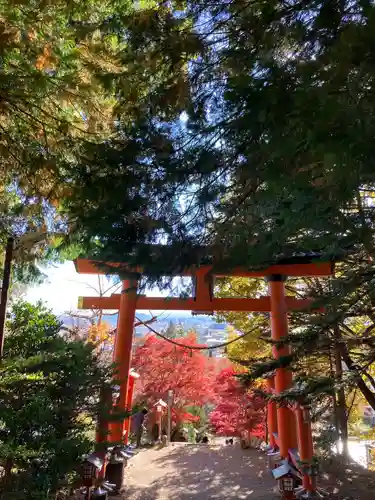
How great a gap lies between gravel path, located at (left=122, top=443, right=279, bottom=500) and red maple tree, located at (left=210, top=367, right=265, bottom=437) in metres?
0.64

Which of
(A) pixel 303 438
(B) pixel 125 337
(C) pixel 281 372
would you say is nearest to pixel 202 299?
(B) pixel 125 337

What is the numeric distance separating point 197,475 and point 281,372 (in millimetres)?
2727

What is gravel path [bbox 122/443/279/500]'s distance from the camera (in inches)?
210

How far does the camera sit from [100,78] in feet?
6.95

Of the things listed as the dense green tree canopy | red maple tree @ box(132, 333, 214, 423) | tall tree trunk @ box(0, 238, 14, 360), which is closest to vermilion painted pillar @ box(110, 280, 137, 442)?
tall tree trunk @ box(0, 238, 14, 360)

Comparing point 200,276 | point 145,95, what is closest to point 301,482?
point 200,276

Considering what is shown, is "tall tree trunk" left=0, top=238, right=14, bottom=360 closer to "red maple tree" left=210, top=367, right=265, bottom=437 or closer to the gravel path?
the gravel path

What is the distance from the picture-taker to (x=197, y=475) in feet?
21.2

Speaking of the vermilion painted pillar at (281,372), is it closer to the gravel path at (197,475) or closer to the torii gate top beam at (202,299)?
the torii gate top beam at (202,299)

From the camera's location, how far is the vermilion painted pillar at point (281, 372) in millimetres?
5090

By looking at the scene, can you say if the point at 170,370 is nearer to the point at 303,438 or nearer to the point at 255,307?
the point at 255,307

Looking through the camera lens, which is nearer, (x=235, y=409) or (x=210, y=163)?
(x=210, y=163)

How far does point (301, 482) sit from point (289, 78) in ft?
16.7

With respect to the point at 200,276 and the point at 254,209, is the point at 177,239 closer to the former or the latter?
the point at 254,209
